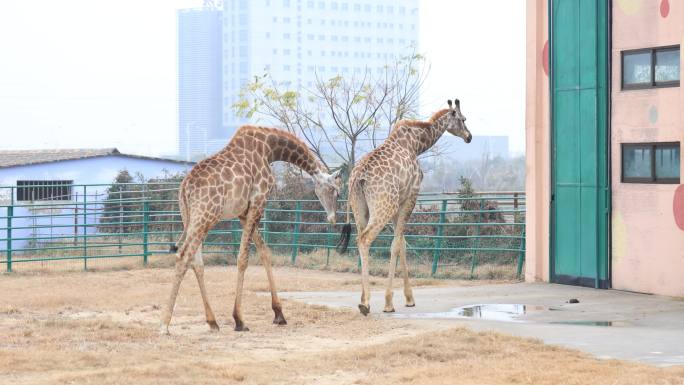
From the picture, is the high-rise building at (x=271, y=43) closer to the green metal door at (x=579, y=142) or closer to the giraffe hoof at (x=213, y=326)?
the green metal door at (x=579, y=142)

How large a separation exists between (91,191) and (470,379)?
24.7 meters

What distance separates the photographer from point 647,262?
14250 millimetres

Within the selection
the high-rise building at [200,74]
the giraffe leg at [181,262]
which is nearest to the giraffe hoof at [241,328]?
the giraffe leg at [181,262]

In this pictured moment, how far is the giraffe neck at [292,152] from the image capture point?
41.3 feet

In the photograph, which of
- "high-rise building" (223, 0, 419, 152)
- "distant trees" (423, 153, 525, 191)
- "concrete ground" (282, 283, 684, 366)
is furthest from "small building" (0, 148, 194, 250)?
"high-rise building" (223, 0, 419, 152)

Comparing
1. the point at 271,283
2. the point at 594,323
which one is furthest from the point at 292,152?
the point at 594,323

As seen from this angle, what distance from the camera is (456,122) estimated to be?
14.2 meters

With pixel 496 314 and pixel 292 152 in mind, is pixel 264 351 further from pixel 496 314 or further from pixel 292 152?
pixel 496 314

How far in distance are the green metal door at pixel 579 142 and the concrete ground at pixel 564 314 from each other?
1.47 feet

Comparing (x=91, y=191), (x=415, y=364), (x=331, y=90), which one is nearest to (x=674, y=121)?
(x=415, y=364)

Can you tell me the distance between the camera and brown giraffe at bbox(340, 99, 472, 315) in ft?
41.9

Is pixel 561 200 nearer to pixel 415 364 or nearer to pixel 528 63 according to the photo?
pixel 528 63

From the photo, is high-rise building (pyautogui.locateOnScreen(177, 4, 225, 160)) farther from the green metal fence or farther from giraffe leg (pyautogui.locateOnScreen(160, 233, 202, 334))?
giraffe leg (pyautogui.locateOnScreen(160, 233, 202, 334))

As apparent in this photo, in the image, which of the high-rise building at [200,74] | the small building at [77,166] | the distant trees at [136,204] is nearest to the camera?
Answer: the distant trees at [136,204]
